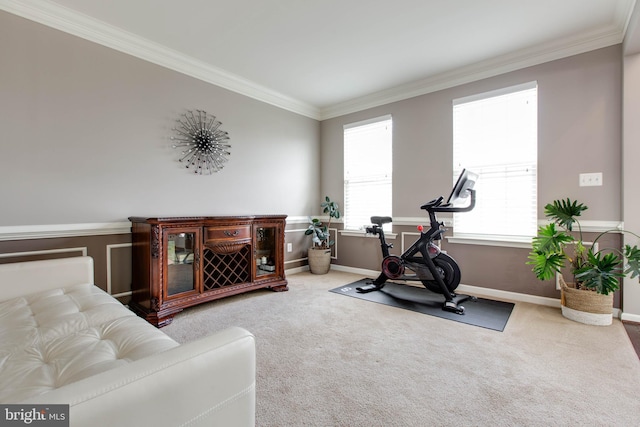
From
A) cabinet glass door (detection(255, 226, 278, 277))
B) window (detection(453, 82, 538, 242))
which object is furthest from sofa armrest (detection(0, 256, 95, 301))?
window (detection(453, 82, 538, 242))

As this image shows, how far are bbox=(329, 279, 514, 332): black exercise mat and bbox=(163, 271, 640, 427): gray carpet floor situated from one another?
115 millimetres

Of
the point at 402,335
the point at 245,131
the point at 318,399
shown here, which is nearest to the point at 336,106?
the point at 245,131

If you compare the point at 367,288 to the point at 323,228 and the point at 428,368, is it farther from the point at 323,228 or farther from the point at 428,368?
the point at 428,368

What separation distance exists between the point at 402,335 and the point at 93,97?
3357 mm

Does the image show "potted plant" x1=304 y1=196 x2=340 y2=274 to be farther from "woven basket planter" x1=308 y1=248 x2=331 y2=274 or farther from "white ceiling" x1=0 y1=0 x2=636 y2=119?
"white ceiling" x1=0 y1=0 x2=636 y2=119

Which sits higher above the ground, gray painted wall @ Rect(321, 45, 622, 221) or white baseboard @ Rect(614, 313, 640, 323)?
gray painted wall @ Rect(321, 45, 622, 221)

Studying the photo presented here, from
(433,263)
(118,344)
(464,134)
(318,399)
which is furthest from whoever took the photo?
(464,134)

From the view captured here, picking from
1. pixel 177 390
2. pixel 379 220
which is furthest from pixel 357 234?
pixel 177 390

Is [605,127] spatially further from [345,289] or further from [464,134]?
[345,289]

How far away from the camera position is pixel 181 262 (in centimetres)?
269

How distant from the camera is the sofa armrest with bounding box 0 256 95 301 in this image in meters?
1.77

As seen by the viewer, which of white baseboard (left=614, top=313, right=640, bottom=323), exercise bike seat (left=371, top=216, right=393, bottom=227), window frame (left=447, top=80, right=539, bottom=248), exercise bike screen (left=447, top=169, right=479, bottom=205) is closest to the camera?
white baseboard (left=614, top=313, right=640, bottom=323)

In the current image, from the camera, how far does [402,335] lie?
2266 millimetres

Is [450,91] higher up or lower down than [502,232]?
higher up
